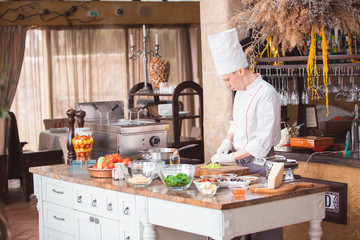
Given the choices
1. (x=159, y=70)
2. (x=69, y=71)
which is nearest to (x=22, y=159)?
(x=159, y=70)

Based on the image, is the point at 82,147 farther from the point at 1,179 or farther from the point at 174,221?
the point at 1,179

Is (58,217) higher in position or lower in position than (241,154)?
lower

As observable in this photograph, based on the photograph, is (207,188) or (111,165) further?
(111,165)

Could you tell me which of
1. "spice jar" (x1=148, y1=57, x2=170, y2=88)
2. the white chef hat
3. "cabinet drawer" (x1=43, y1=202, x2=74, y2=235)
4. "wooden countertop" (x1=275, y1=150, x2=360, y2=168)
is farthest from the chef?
"spice jar" (x1=148, y1=57, x2=170, y2=88)

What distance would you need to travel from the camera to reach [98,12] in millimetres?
9758

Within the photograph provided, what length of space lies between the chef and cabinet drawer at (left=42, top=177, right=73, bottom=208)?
1.03 m

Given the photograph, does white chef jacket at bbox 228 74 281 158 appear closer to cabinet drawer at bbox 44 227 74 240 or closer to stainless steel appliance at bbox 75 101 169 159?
stainless steel appliance at bbox 75 101 169 159

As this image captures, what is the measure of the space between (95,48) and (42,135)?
2.31 m

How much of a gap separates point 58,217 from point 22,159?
141 inches

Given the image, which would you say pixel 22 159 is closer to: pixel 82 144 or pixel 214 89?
pixel 214 89

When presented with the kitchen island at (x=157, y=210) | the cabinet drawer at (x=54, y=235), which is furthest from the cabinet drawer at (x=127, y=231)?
the cabinet drawer at (x=54, y=235)

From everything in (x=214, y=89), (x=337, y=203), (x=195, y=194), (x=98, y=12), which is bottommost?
(x=337, y=203)

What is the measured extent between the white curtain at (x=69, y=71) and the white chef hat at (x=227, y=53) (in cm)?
623

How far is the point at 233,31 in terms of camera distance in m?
4.00
